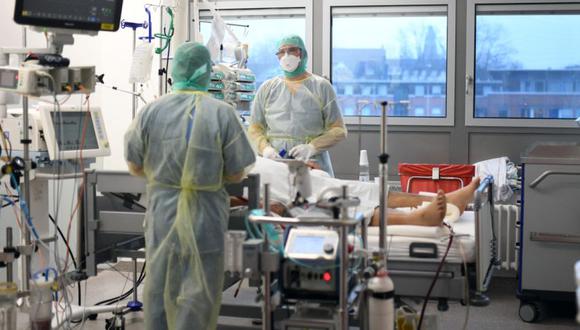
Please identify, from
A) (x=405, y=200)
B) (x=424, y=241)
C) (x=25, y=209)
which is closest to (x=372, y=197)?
(x=405, y=200)

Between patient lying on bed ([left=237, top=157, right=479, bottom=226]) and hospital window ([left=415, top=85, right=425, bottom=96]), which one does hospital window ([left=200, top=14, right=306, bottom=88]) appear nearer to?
hospital window ([left=415, top=85, right=425, bottom=96])

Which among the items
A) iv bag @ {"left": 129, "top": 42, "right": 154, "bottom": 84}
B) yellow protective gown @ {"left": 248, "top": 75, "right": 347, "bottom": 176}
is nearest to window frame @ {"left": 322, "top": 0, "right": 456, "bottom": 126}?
yellow protective gown @ {"left": 248, "top": 75, "right": 347, "bottom": 176}

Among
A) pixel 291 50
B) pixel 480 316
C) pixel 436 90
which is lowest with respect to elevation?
pixel 480 316

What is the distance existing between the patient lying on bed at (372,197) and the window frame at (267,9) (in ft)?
6.18

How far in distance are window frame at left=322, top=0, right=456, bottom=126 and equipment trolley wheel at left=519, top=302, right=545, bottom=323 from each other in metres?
1.69

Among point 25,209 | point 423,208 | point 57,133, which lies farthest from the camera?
point 57,133

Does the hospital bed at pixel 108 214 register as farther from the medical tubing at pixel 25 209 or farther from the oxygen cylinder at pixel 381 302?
the oxygen cylinder at pixel 381 302

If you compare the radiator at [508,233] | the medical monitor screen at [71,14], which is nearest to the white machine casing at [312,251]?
the medical monitor screen at [71,14]

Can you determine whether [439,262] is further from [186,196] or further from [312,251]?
[186,196]

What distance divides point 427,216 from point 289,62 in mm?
1451

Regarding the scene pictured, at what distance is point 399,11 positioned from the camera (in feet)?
18.7

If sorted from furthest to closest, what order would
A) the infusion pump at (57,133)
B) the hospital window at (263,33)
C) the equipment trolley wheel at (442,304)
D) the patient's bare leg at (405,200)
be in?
the hospital window at (263,33) → the patient's bare leg at (405,200) → the infusion pump at (57,133) → the equipment trolley wheel at (442,304)

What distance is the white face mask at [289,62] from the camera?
459cm

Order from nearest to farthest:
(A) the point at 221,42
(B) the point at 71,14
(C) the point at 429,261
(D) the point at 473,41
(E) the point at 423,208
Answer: (C) the point at 429,261, (B) the point at 71,14, (E) the point at 423,208, (A) the point at 221,42, (D) the point at 473,41
